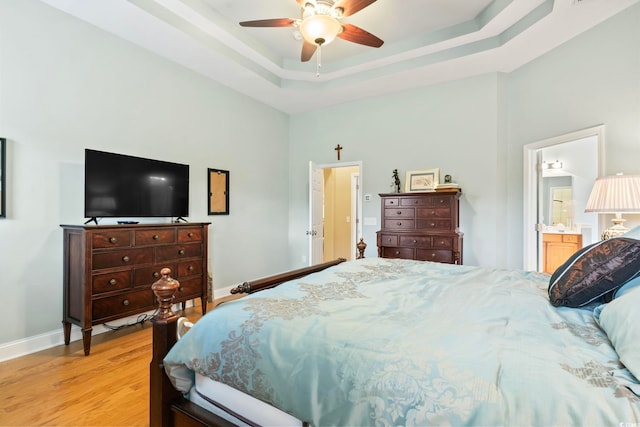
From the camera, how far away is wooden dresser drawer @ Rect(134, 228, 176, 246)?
9.36ft

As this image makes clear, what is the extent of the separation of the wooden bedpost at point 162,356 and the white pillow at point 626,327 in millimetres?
1484

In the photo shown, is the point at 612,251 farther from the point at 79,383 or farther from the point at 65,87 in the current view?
the point at 65,87

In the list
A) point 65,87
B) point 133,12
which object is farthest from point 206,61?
point 65,87

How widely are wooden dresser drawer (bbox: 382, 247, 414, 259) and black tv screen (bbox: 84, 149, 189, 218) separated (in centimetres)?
258

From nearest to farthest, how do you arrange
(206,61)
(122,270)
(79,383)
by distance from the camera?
(79,383)
(122,270)
(206,61)

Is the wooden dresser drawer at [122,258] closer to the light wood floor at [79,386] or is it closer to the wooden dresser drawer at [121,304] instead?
the wooden dresser drawer at [121,304]

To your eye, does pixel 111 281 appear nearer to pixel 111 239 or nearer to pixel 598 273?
pixel 111 239

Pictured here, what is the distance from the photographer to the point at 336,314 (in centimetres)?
123

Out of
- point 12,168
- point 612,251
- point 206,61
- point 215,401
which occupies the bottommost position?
point 215,401

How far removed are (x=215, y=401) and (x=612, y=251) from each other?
1725 mm

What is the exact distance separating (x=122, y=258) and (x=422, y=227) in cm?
329

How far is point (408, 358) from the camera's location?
0.90 meters

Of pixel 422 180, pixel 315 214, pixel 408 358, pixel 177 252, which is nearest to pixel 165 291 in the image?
pixel 408 358

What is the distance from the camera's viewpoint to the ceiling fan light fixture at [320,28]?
248cm
